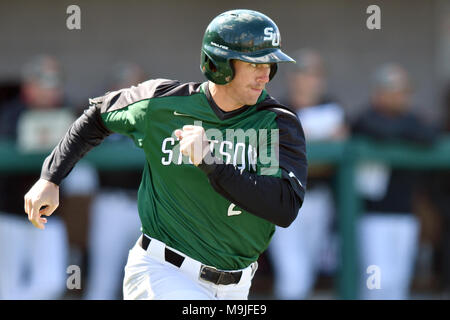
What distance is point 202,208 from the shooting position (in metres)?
3.36

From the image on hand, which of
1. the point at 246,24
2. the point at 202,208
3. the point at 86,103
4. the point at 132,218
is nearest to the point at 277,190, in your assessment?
the point at 202,208

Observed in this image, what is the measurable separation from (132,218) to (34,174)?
880 mm

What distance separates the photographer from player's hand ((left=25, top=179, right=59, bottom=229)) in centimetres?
340

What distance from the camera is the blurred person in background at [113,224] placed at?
6.46 metres

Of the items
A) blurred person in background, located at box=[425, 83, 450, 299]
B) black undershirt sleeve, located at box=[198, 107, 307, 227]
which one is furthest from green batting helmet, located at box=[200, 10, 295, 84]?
blurred person in background, located at box=[425, 83, 450, 299]

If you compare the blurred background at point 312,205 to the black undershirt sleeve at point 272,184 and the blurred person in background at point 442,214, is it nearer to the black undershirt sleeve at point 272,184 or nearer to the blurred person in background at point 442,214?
the blurred person in background at point 442,214

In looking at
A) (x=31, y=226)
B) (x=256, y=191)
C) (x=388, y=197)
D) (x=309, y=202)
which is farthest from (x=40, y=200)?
(x=388, y=197)

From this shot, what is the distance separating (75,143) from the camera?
356cm

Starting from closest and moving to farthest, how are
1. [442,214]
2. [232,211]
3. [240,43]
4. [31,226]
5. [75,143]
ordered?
1. [240,43]
2. [232,211]
3. [75,143]
4. [31,226]
5. [442,214]

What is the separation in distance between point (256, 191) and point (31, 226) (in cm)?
368

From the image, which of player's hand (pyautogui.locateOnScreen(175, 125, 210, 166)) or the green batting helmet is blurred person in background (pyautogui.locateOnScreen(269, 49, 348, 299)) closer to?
the green batting helmet

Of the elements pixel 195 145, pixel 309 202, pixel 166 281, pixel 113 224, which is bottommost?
pixel 113 224

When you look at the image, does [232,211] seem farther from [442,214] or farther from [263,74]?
[442,214]

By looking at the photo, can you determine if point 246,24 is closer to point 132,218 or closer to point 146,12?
point 132,218
